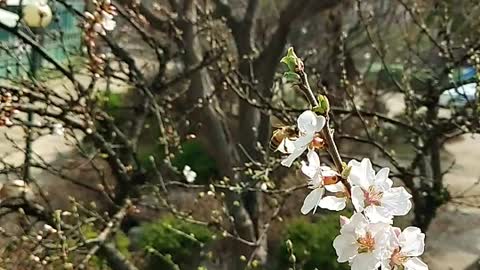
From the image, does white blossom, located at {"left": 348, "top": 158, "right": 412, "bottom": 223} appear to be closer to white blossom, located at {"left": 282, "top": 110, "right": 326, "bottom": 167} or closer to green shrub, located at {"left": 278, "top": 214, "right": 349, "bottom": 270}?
white blossom, located at {"left": 282, "top": 110, "right": 326, "bottom": 167}

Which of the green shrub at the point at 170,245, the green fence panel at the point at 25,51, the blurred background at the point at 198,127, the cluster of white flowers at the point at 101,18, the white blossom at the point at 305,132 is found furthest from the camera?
the green shrub at the point at 170,245

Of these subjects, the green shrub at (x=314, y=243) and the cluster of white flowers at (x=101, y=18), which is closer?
the cluster of white flowers at (x=101, y=18)

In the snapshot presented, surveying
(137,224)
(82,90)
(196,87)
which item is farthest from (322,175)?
(137,224)

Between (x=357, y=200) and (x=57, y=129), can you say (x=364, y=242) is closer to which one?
(x=357, y=200)

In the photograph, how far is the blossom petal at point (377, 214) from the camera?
96 cm

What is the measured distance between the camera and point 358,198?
3.16 feet

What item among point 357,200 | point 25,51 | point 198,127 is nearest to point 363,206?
point 357,200

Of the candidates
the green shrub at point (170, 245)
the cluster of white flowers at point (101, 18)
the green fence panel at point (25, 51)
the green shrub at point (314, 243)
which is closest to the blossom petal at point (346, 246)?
the cluster of white flowers at point (101, 18)

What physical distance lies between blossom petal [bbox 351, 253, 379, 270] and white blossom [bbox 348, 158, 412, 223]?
4 cm

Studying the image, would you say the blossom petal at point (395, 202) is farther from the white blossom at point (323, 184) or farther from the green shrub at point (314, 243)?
the green shrub at point (314, 243)

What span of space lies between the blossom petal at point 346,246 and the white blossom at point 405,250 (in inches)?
1.7

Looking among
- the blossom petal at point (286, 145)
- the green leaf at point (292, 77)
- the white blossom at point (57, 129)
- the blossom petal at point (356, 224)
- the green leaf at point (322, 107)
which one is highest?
the white blossom at point (57, 129)

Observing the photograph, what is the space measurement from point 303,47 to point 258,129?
3183 mm

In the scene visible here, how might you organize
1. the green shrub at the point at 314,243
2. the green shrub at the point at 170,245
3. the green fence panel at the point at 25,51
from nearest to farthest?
the green fence panel at the point at 25,51 < the green shrub at the point at 314,243 < the green shrub at the point at 170,245
